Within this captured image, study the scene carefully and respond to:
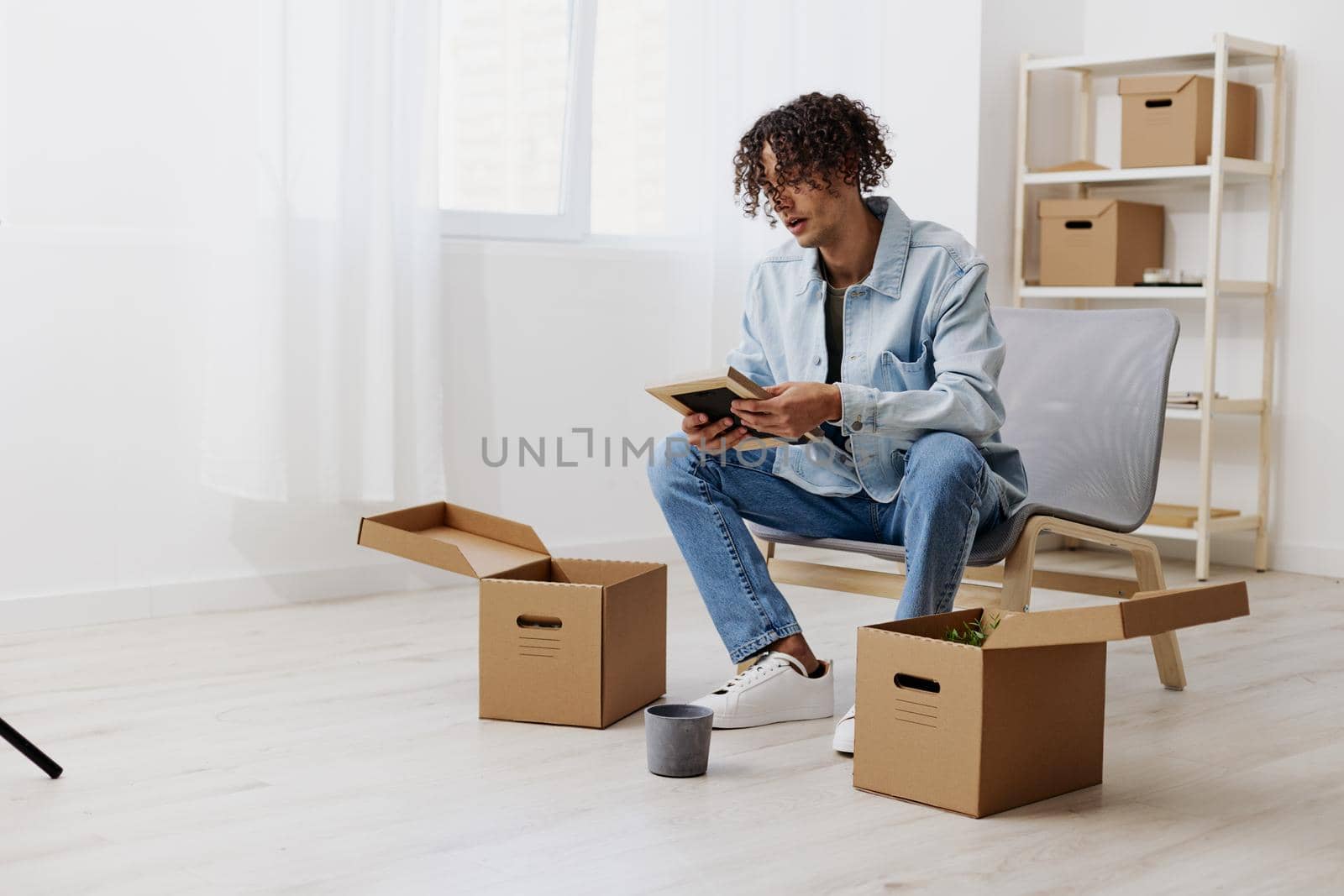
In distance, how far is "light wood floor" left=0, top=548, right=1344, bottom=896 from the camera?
5.09 feet

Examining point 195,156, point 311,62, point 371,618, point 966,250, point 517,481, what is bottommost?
point 371,618

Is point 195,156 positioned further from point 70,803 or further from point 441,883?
point 441,883

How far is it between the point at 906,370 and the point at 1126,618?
648 mm

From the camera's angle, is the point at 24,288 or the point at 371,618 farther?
the point at 371,618

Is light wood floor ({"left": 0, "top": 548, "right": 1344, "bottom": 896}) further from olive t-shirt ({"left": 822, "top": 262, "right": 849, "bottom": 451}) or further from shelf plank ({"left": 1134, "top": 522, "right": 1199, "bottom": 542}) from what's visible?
shelf plank ({"left": 1134, "top": 522, "right": 1199, "bottom": 542})

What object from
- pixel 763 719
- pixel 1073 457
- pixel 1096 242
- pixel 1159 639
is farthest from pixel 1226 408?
pixel 763 719

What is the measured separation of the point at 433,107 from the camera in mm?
3203

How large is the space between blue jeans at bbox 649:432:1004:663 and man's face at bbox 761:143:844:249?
339 millimetres

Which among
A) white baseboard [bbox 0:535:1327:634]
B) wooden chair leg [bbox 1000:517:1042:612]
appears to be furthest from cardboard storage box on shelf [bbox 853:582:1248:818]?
white baseboard [bbox 0:535:1327:634]

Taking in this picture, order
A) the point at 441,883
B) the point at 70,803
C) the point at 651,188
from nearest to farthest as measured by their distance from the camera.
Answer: the point at 441,883, the point at 70,803, the point at 651,188

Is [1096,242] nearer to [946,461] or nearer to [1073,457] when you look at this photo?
[1073,457]

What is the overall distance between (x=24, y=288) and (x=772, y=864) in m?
1.97

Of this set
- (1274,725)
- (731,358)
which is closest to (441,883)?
(731,358)

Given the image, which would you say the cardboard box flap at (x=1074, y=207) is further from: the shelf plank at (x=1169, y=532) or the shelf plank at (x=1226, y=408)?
the shelf plank at (x=1169, y=532)
